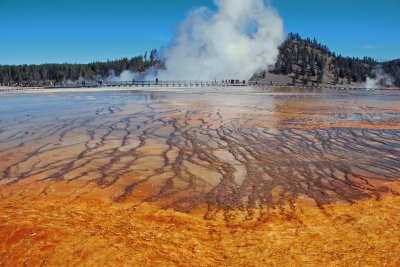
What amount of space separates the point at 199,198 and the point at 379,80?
328 feet

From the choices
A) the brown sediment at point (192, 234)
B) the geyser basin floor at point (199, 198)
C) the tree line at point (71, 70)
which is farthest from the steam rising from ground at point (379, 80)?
the brown sediment at point (192, 234)

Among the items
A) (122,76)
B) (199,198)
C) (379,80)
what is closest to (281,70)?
(379,80)

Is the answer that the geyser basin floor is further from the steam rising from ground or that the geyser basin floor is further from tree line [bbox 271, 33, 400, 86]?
the steam rising from ground

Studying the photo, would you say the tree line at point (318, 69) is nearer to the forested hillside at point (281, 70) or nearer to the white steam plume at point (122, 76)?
the forested hillside at point (281, 70)

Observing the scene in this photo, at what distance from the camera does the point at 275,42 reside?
84562 millimetres

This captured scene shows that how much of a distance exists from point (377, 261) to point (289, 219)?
1288 mm

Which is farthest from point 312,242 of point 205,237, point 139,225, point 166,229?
point 139,225

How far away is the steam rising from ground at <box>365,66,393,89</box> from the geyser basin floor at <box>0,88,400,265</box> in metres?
83.8

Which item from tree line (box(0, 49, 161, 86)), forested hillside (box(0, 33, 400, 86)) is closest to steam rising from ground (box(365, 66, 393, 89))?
forested hillside (box(0, 33, 400, 86))

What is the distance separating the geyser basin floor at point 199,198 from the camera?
4109mm

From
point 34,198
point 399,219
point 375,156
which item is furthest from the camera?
point 375,156

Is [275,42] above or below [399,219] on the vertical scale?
above

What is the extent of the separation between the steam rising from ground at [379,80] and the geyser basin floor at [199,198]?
8380 cm

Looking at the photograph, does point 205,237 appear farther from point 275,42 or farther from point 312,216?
point 275,42
